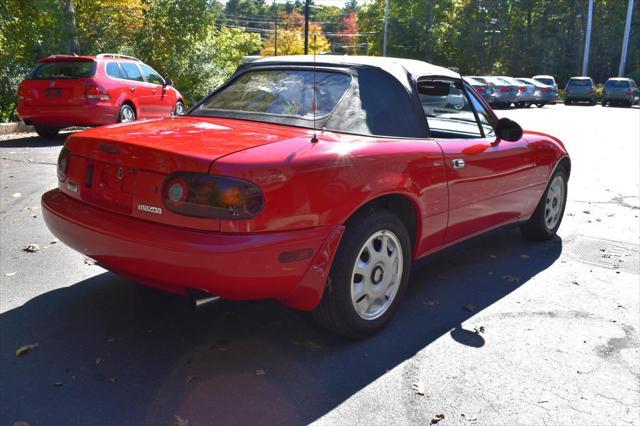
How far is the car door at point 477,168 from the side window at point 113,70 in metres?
8.52

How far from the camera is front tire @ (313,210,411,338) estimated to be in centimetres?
322

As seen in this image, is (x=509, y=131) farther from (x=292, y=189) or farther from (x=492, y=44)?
(x=492, y=44)

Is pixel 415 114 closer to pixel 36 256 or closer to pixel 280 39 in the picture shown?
pixel 36 256

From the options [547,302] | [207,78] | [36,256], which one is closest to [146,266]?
[36,256]

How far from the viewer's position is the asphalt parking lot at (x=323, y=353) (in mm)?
2805

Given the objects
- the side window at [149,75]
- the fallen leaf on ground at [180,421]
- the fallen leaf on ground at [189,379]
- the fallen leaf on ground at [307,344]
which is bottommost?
the fallen leaf on ground at [307,344]

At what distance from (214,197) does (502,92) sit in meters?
29.8

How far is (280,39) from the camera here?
70.8m

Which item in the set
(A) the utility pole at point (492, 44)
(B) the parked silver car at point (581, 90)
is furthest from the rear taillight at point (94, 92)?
(A) the utility pole at point (492, 44)

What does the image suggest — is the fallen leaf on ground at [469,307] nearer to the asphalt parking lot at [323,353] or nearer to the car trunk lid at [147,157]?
the asphalt parking lot at [323,353]

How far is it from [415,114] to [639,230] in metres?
3.83

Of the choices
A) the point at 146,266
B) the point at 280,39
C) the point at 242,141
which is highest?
the point at 280,39

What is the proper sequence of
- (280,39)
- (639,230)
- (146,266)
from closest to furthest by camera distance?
(146,266)
(639,230)
(280,39)

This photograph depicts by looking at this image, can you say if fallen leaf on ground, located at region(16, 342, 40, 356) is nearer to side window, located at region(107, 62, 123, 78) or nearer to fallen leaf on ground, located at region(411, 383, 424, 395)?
fallen leaf on ground, located at region(411, 383, 424, 395)
